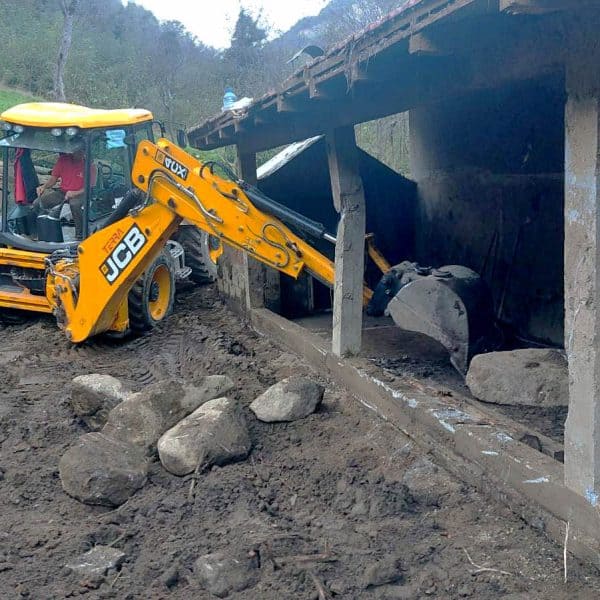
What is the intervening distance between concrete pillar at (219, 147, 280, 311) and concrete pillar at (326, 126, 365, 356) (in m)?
2.41

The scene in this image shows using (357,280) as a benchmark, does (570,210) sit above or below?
above

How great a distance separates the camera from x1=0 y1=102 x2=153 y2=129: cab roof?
802 cm

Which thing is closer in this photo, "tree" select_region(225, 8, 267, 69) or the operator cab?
the operator cab

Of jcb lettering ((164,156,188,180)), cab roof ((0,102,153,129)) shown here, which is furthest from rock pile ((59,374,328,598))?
cab roof ((0,102,153,129))

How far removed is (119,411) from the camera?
Result: 531 centimetres

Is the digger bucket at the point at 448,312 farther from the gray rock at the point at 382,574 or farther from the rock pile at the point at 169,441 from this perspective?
the gray rock at the point at 382,574

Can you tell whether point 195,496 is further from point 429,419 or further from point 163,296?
point 163,296

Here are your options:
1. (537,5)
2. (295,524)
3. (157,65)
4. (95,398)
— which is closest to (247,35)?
(157,65)

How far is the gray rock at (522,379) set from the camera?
17.4ft

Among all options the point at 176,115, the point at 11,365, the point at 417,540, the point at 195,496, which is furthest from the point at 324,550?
the point at 176,115

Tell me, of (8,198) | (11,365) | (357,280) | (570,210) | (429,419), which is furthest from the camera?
(8,198)

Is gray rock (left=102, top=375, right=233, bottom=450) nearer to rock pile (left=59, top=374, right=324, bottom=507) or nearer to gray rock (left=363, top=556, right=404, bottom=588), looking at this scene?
rock pile (left=59, top=374, right=324, bottom=507)

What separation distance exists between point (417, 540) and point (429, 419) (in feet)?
3.66

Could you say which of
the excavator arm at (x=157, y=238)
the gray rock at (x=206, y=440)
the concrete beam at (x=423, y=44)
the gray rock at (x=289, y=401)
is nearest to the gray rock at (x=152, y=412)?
the gray rock at (x=206, y=440)
